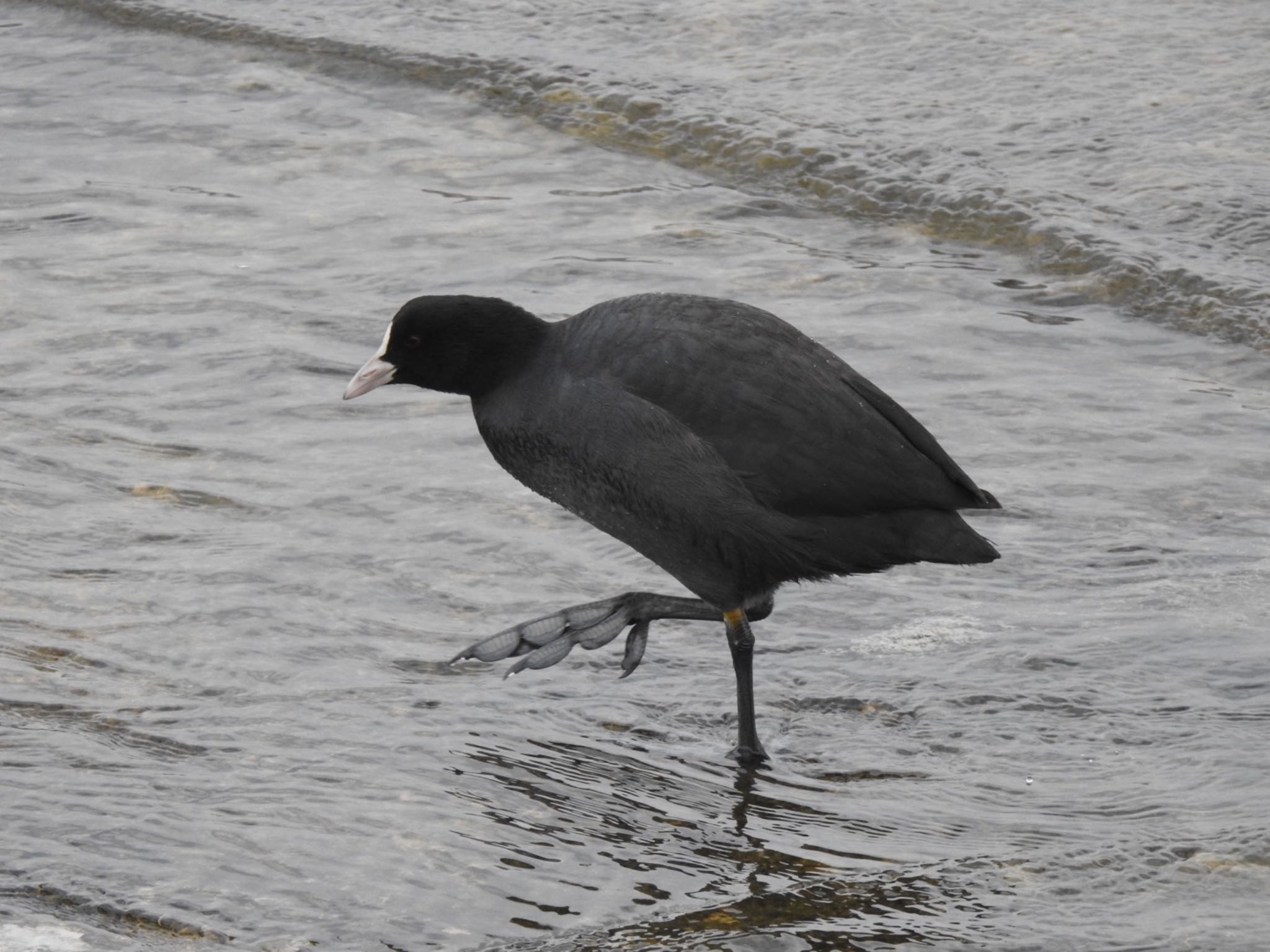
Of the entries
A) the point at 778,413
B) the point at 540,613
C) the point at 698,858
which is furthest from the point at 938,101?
the point at 698,858

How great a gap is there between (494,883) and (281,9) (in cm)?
812

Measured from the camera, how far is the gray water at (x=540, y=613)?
147 inches

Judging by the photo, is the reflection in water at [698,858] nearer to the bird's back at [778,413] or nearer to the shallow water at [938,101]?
the bird's back at [778,413]

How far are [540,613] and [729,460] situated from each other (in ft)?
3.26

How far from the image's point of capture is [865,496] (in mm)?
4398

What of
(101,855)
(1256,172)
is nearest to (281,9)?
(1256,172)

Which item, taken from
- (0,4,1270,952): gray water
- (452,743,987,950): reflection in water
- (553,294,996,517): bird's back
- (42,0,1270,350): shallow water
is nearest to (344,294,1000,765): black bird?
(553,294,996,517): bird's back

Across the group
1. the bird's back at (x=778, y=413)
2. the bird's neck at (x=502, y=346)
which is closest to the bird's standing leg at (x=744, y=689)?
the bird's back at (x=778, y=413)

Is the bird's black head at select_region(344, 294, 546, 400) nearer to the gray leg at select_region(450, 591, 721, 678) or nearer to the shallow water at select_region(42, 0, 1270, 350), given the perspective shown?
the gray leg at select_region(450, 591, 721, 678)

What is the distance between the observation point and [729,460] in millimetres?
4371

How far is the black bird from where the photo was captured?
14.3 ft

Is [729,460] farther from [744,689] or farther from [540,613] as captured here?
[540,613]

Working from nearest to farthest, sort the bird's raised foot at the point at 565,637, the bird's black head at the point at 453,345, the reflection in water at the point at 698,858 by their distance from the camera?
the reflection in water at the point at 698,858 < the bird's raised foot at the point at 565,637 < the bird's black head at the point at 453,345

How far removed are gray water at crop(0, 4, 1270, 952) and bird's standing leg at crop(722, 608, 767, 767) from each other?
0.18 ft
